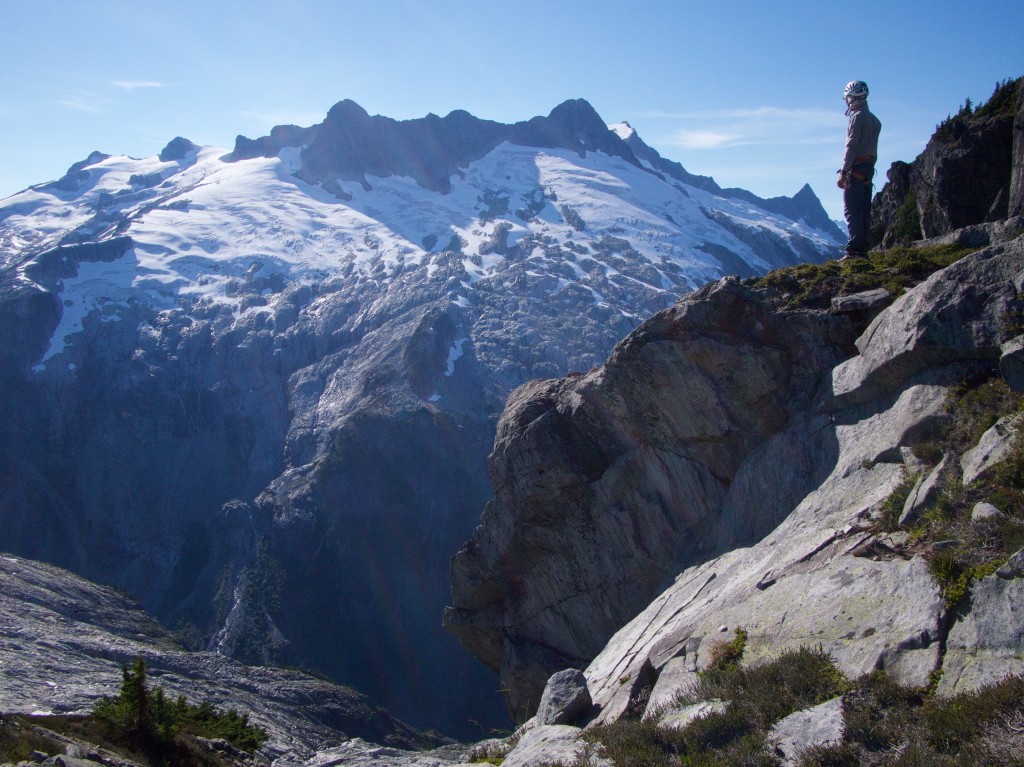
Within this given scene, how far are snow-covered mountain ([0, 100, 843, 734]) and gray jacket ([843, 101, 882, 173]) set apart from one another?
10120 cm

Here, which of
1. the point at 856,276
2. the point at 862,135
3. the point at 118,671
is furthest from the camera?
the point at 118,671

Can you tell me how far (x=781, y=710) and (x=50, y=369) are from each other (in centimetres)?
18042

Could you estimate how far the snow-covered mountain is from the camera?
411ft

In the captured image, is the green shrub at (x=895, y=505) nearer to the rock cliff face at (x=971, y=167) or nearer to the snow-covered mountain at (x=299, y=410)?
the rock cliff face at (x=971, y=167)

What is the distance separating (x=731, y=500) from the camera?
62.8 feet

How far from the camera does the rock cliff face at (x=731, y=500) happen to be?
10.7 meters

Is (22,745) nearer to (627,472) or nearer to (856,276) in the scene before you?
(627,472)

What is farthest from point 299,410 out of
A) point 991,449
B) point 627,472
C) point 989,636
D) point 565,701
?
point 989,636

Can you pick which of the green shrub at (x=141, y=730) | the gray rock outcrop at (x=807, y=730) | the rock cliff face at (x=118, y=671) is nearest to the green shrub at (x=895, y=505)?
the gray rock outcrop at (x=807, y=730)

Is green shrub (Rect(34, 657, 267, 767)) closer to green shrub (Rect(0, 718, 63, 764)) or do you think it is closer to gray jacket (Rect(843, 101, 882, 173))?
green shrub (Rect(0, 718, 63, 764))

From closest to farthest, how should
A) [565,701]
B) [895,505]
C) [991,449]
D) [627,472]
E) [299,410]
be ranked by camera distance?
[991,449], [895,505], [565,701], [627,472], [299,410]

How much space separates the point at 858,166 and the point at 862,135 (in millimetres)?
801

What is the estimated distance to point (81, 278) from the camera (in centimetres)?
17900

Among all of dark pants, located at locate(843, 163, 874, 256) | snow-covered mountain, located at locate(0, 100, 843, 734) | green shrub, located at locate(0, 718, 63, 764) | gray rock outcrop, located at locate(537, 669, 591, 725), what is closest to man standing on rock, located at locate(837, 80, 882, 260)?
dark pants, located at locate(843, 163, 874, 256)
